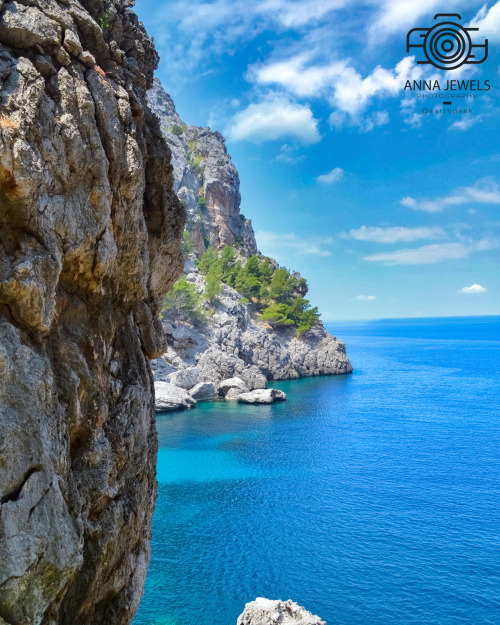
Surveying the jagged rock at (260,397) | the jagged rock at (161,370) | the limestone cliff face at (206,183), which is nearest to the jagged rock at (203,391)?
the jagged rock at (260,397)

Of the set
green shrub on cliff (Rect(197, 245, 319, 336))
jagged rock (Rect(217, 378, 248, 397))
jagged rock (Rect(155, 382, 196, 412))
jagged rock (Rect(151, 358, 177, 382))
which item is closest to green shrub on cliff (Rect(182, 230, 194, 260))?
green shrub on cliff (Rect(197, 245, 319, 336))

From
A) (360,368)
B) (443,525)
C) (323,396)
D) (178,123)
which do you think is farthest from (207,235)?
(443,525)

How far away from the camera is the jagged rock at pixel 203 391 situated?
58406 mm

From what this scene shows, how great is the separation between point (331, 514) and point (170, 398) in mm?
28243

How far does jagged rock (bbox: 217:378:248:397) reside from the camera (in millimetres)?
61062

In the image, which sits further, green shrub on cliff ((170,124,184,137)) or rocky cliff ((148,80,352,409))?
green shrub on cliff ((170,124,184,137))

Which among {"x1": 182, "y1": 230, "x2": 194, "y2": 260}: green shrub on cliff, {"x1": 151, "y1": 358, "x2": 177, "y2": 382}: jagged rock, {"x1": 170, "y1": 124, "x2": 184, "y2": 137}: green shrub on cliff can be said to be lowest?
{"x1": 151, "y1": 358, "x2": 177, "y2": 382}: jagged rock

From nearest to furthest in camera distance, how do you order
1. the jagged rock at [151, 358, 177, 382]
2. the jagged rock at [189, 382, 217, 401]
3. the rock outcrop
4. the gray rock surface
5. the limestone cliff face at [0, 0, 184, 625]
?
the limestone cliff face at [0, 0, 184, 625], the jagged rock at [189, 382, 217, 401], the jagged rock at [151, 358, 177, 382], the rock outcrop, the gray rock surface

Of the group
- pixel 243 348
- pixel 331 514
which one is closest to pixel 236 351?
pixel 243 348

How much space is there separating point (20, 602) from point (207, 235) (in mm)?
92378

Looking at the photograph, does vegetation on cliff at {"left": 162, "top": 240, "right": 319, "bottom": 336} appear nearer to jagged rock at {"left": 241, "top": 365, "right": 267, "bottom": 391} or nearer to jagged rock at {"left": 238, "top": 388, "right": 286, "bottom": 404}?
jagged rock at {"left": 241, "top": 365, "right": 267, "bottom": 391}

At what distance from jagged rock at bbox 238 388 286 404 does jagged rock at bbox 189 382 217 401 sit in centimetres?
358

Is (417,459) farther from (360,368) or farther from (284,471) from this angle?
(360,368)

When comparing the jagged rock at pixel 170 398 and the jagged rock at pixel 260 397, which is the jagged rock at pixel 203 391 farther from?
the jagged rock at pixel 260 397
